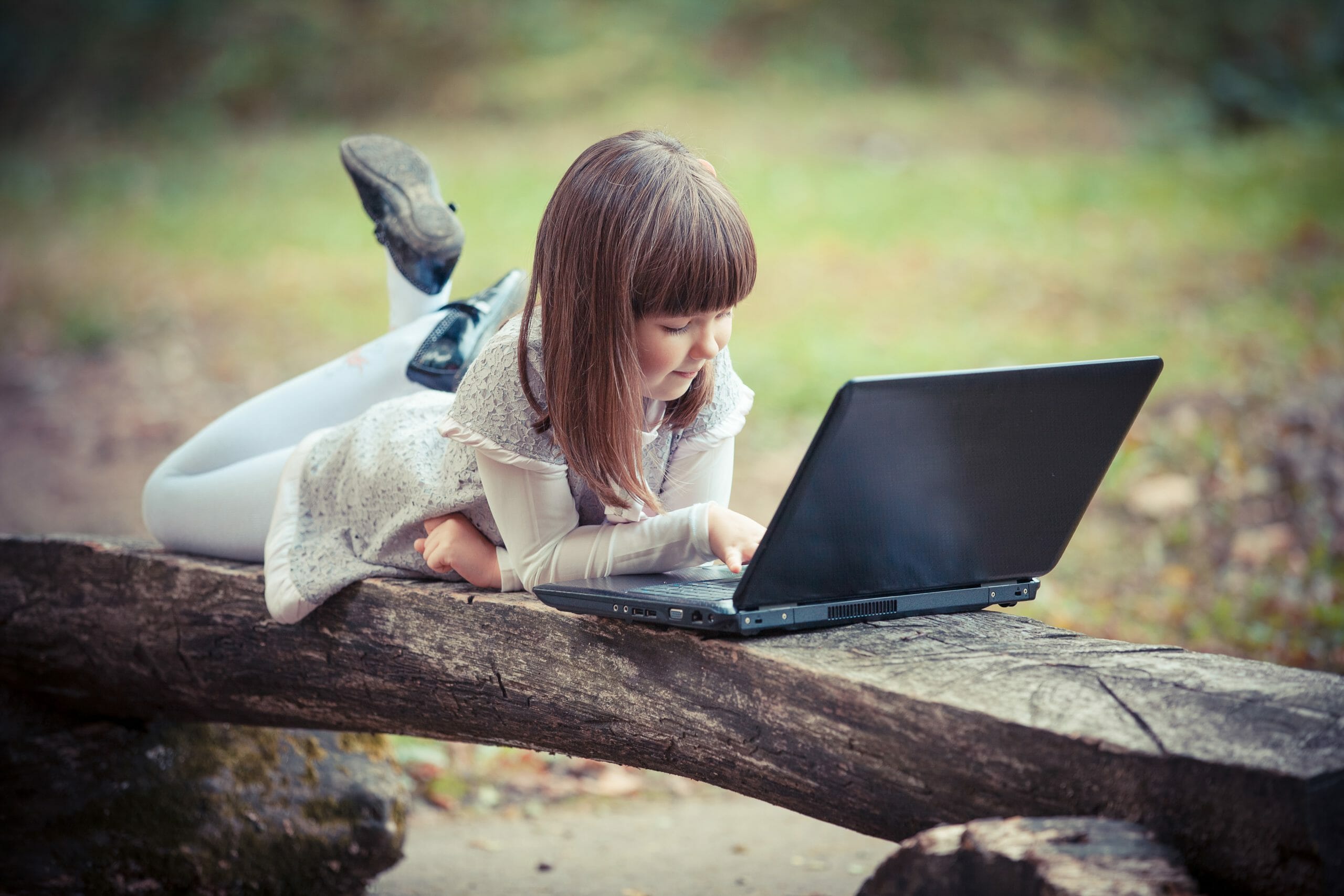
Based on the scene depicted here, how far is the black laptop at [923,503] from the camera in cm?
112

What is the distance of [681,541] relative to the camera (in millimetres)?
1495

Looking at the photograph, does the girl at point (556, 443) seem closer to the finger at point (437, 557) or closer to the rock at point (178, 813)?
the finger at point (437, 557)

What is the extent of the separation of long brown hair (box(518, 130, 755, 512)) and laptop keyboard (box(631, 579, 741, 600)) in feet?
0.47

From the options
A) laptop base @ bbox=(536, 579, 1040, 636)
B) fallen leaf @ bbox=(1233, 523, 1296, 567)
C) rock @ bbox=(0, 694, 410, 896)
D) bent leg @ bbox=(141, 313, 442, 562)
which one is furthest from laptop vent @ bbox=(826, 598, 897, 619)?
fallen leaf @ bbox=(1233, 523, 1296, 567)

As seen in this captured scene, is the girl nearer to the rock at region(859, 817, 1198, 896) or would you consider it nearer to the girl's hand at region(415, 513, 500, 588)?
the girl's hand at region(415, 513, 500, 588)

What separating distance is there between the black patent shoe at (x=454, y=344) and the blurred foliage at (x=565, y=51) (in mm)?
6241

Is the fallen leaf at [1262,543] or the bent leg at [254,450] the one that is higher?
the fallen leaf at [1262,543]

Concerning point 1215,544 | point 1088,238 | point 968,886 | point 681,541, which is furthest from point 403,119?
point 968,886

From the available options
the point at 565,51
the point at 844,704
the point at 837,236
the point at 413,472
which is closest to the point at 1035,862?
the point at 844,704

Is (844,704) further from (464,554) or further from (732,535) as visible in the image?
(464,554)

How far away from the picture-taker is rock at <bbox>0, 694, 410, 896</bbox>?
6.95ft

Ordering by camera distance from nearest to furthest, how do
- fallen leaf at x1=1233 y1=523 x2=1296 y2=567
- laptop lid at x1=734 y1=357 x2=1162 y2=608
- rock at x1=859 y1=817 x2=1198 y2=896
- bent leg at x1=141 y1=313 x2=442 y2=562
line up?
rock at x1=859 y1=817 x2=1198 y2=896, laptop lid at x1=734 y1=357 x2=1162 y2=608, bent leg at x1=141 y1=313 x2=442 y2=562, fallen leaf at x1=1233 y1=523 x2=1296 y2=567

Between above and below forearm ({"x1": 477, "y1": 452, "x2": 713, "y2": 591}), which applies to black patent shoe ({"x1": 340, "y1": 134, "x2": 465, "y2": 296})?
above

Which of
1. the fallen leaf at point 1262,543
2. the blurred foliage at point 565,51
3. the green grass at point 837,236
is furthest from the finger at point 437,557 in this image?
the blurred foliage at point 565,51
